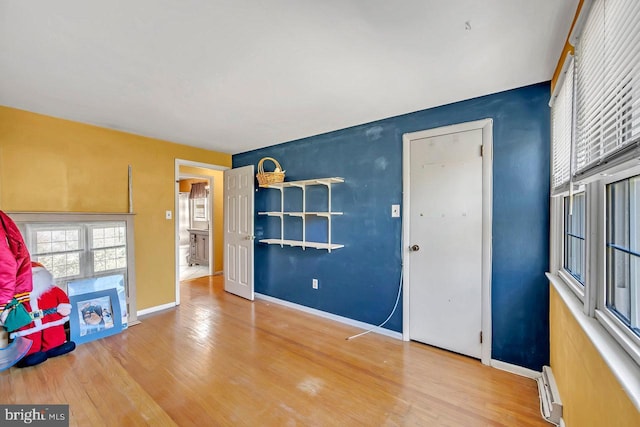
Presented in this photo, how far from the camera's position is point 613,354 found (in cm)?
91

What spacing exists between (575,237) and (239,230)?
3782 mm

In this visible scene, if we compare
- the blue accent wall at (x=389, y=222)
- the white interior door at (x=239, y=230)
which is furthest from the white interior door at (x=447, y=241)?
the white interior door at (x=239, y=230)

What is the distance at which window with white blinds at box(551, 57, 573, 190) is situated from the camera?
152cm

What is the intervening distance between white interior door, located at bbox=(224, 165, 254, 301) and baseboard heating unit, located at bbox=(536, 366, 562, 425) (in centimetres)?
329

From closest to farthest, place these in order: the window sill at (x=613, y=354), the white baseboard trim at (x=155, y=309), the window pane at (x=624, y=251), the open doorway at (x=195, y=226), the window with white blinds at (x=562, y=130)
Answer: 1. the window sill at (x=613, y=354)
2. the window pane at (x=624, y=251)
3. the window with white blinds at (x=562, y=130)
4. the white baseboard trim at (x=155, y=309)
5. the open doorway at (x=195, y=226)

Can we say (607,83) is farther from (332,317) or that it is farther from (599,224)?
(332,317)

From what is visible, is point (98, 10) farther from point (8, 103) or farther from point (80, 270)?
point (80, 270)

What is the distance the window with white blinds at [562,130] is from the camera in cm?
152

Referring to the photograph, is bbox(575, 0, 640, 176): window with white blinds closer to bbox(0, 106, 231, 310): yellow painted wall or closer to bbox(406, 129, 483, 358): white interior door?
bbox(406, 129, 483, 358): white interior door

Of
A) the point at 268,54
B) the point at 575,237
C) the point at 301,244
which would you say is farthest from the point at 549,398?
the point at 268,54

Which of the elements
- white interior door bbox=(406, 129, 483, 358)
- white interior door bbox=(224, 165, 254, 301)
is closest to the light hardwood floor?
white interior door bbox=(406, 129, 483, 358)

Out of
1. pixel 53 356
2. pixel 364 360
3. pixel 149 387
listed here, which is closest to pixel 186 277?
pixel 53 356

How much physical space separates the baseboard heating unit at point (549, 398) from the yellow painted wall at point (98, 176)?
13.2 ft

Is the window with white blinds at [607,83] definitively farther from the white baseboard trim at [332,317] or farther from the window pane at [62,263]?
the window pane at [62,263]
